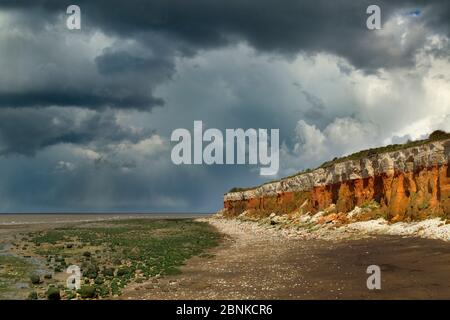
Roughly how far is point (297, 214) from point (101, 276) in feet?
182

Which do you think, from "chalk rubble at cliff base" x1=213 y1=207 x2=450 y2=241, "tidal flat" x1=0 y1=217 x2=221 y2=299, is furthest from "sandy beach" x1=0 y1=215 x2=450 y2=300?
"chalk rubble at cliff base" x1=213 y1=207 x2=450 y2=241

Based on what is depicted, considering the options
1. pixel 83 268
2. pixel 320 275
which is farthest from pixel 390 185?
pixel 83 268

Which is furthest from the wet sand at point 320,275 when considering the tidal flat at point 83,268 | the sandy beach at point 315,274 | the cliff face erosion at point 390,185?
the cliff face erosion at point 390,185

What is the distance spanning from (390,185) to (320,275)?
30.2 meters

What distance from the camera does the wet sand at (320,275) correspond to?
21.8m

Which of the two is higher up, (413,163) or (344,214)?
(413,163)

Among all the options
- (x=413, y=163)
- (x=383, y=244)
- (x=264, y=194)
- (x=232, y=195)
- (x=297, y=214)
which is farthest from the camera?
(x=232, y=195)

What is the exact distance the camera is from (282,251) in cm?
4191

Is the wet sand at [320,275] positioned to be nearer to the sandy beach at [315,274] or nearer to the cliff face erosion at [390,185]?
the sandy beach at [315,274]

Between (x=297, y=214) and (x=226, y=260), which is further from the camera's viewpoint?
(x=297, y=214)

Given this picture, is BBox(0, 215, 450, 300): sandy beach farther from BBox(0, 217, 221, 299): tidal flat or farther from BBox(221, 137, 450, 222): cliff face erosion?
BBox(221, 137, 450, 222): cliff face erosion

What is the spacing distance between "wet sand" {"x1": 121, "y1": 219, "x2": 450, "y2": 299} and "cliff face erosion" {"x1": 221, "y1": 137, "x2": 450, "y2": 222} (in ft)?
22.9
